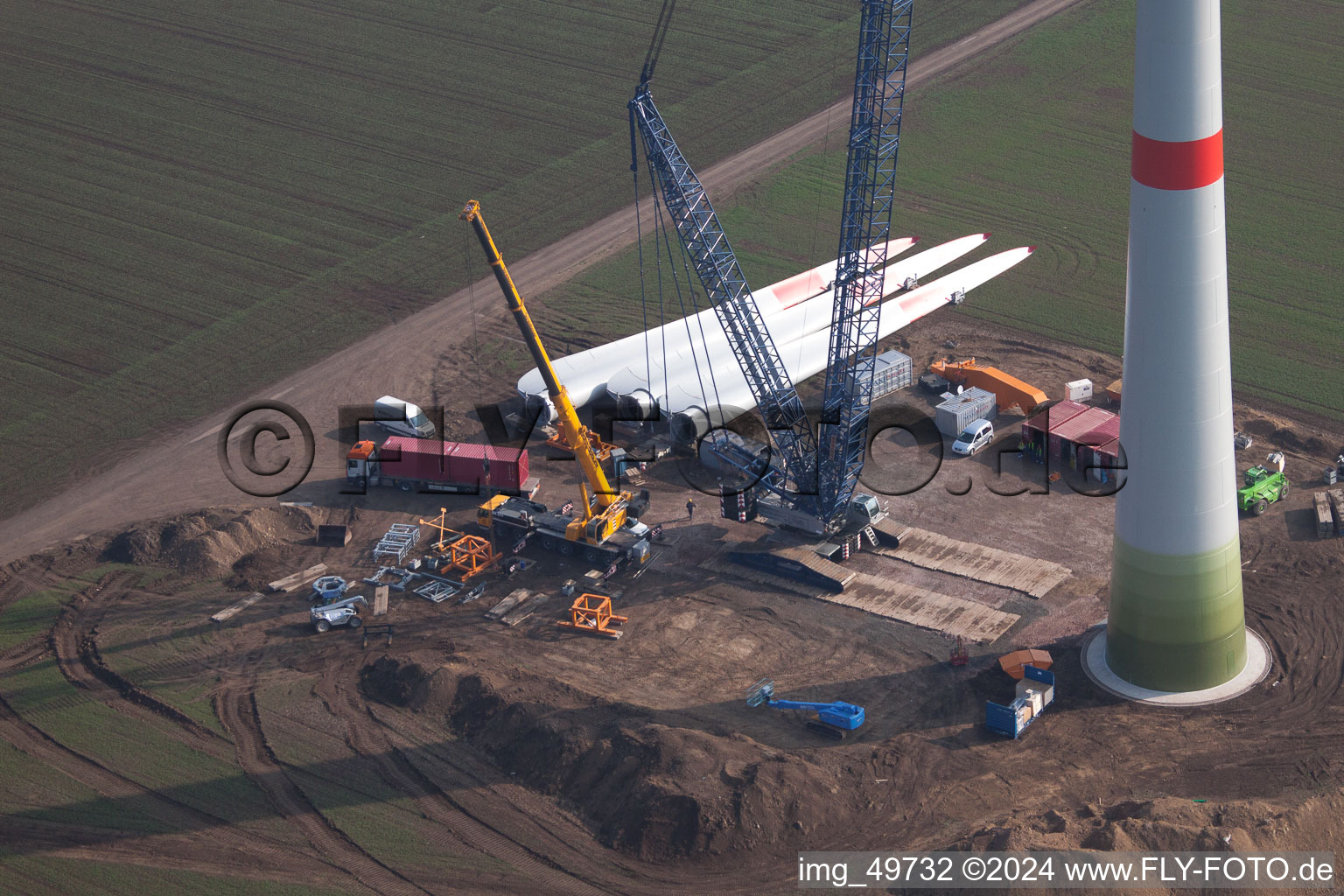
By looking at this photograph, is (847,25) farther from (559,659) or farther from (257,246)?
(559,659)

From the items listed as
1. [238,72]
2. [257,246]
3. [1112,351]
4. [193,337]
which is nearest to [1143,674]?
[1112,351]

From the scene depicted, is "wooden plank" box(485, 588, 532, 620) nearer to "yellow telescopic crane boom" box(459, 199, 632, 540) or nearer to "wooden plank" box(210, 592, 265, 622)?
"yellow telescopic crane boom" box(459, 199, 632, 540)

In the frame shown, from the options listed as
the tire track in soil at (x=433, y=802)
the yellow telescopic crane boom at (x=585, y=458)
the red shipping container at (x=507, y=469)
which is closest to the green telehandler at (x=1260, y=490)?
the yellow telescopic crane boom at (x=585, y=458)

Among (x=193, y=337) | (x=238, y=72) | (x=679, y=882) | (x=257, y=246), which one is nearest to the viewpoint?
(x=679, y=882)

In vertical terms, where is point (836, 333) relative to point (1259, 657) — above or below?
above

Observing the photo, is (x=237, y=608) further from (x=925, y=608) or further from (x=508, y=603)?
(x=925, y=608)

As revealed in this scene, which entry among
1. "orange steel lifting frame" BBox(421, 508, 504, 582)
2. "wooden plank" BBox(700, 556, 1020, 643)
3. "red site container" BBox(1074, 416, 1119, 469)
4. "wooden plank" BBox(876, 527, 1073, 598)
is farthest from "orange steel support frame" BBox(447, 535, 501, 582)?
"red site container" BBox(1074, 416, 1119, 469)

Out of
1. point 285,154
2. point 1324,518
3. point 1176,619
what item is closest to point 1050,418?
point 1324,518
